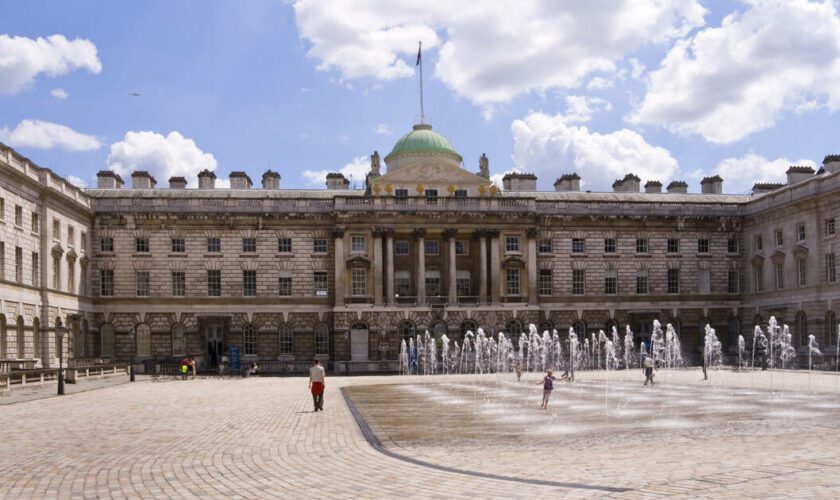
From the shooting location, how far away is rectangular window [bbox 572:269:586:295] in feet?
227

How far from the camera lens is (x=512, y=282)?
224 ft

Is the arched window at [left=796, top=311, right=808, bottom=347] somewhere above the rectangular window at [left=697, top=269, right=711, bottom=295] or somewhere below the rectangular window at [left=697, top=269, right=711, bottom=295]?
below

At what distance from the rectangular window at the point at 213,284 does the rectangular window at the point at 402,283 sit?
43.2ft

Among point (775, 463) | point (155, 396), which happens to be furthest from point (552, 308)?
point (775, 463)

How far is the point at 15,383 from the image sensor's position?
39.0m

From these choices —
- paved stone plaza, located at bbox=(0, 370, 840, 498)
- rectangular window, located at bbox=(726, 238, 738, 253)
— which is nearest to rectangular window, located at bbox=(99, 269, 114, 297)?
paved stone plaza, located at bbox=(0, 370, 840, 498)

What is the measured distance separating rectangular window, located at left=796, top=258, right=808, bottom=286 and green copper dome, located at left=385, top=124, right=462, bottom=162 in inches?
1094

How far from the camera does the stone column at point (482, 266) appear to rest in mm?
66812

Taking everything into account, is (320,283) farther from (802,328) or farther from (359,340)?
(802,328)

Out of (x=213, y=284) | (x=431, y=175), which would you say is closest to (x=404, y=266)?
(x=431, y=175)

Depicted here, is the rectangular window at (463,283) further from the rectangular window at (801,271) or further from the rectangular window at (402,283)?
the rectangular window at (801,271)

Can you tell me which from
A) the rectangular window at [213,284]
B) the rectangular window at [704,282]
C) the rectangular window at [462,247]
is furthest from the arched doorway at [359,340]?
the rectangular window at [704,282]

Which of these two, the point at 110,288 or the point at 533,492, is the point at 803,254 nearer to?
Result: the point at 110,288

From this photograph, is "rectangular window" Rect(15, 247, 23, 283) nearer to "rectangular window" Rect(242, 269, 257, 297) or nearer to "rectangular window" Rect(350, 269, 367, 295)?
"rectangular window" Rect(242, 269, 257, 297)
